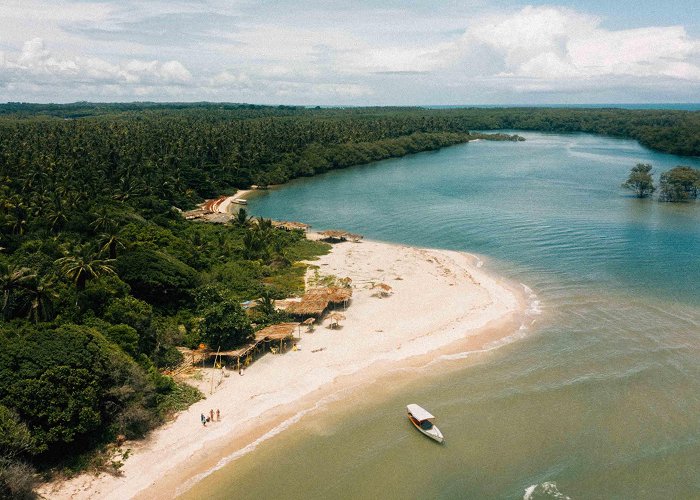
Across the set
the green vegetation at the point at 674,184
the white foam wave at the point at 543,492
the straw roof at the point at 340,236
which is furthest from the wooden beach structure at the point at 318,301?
the green vegetation at the point at 674,184

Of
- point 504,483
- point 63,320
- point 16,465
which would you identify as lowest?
point 504,483

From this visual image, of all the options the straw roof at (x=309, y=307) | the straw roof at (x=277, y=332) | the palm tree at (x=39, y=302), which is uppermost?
the palm tree at (x=39, y=302)

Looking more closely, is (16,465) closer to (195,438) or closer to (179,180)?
(195,438)

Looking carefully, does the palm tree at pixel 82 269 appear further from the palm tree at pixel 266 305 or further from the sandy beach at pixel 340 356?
the sandy beach at pixel 340 356

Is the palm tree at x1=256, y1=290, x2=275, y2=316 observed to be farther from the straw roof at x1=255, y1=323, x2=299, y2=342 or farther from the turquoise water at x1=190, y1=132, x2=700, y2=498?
the turquoise water at x1=190, y1=132, x2=700, y2=498

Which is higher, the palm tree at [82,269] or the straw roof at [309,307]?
the palm tree at [82,269]

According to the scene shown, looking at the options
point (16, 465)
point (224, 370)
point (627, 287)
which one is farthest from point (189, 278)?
point (627, 287)

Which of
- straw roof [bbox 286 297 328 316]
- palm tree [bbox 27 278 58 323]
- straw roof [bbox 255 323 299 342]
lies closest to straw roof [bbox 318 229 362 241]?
straw roof [bbox 286 297 328 316]
